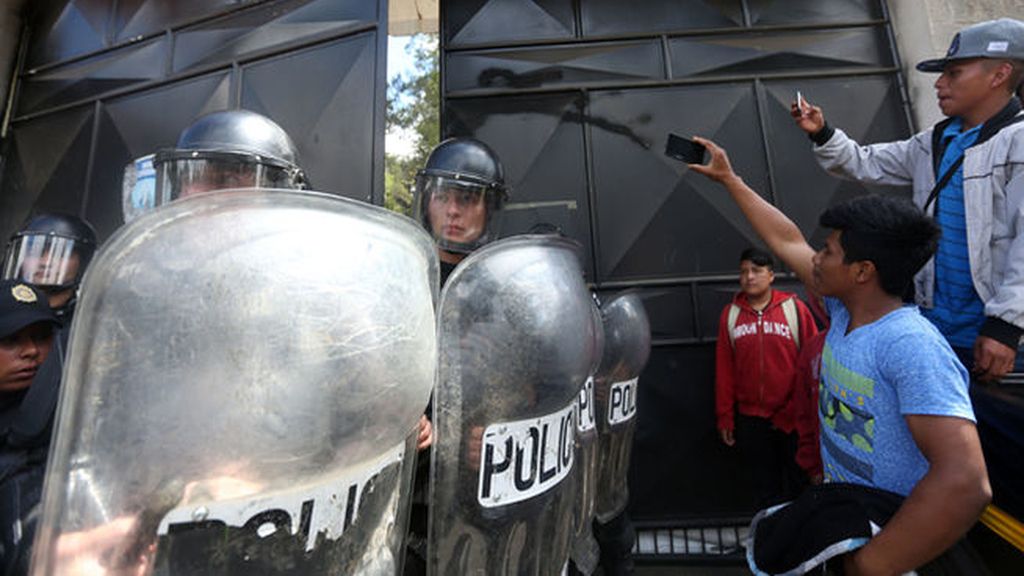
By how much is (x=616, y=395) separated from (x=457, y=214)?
1.19 metres

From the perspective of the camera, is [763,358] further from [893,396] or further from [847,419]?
[893,396]

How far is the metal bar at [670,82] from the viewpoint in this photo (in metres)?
4.04

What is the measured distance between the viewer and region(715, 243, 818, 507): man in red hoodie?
3.13m

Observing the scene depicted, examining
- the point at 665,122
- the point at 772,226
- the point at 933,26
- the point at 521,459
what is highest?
→ the point at 933,26

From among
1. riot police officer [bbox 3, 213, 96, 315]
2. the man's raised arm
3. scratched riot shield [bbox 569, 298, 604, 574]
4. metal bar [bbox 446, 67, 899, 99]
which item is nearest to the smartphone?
the man's raised arm

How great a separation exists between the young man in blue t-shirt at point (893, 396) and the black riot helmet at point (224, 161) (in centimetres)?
207

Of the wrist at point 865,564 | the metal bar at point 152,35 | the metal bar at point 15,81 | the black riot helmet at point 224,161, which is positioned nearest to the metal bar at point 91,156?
the metal bar at point 152,35

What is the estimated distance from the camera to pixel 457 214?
2.29 metres

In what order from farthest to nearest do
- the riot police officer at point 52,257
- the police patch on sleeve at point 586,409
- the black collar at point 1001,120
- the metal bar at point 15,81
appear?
the metal bar at point 15,81 < the riot police officer at point 52,257 < the black collar at point 1001,120 < the police patch on sleeve at point 586,409

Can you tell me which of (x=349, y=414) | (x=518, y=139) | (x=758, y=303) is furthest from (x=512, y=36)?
(x=349, y=414)

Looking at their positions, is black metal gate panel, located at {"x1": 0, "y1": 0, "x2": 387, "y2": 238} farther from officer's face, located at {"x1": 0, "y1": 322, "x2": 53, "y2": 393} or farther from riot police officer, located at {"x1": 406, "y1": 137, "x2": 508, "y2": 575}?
officer's face, located at {"x1": 0, "y1": 322, "x2": 53, "y2": 393}

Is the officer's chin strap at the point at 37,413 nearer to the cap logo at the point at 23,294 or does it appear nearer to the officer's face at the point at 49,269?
the cap logo at the point at 23,294

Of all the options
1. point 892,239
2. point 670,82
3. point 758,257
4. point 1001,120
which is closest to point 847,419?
point 892,239

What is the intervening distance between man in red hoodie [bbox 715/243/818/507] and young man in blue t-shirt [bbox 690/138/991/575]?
4.89ft
